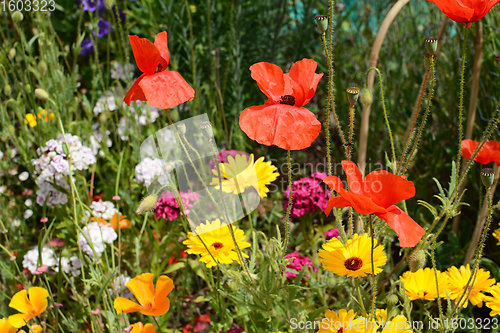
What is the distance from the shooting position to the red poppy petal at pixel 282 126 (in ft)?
2.72

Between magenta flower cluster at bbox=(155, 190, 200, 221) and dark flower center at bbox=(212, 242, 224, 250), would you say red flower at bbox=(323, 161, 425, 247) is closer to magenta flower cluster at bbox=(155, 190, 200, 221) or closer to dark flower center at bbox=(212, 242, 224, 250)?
dark flower center at bbox=(212, 242, 224, 250)

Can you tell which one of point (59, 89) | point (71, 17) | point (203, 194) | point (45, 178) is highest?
point (71, 17)

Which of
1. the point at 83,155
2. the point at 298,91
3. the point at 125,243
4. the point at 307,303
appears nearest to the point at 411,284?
the point at 307,303

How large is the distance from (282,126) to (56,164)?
106 cm

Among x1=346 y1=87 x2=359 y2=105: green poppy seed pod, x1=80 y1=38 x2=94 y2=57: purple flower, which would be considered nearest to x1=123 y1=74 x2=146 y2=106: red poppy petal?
x1=346 y1=87 x2=359 y2=105: green poppy seed pod

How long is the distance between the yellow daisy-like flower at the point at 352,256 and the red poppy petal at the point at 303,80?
38 centimetres

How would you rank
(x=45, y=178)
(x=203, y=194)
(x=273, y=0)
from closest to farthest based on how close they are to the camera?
1. (x=45, y=178)
2. (x=203, y=194)
3. (x=273, y=0)

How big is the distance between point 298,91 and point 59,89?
57.3 inches

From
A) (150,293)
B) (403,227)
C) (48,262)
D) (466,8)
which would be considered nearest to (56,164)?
(48,262)

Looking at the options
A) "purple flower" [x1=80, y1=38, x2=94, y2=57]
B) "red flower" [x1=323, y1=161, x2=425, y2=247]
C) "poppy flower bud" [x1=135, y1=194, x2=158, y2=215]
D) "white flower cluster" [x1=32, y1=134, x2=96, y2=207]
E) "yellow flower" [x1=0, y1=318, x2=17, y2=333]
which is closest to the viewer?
"red flower" [x1=323, y1=161, x2=425, y2=247]

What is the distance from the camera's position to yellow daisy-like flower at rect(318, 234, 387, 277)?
38.7 inches

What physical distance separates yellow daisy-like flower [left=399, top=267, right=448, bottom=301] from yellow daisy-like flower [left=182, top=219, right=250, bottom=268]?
44 cm

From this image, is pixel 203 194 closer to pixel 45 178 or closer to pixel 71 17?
pixel 45 178

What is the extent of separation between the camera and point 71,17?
2428mm
